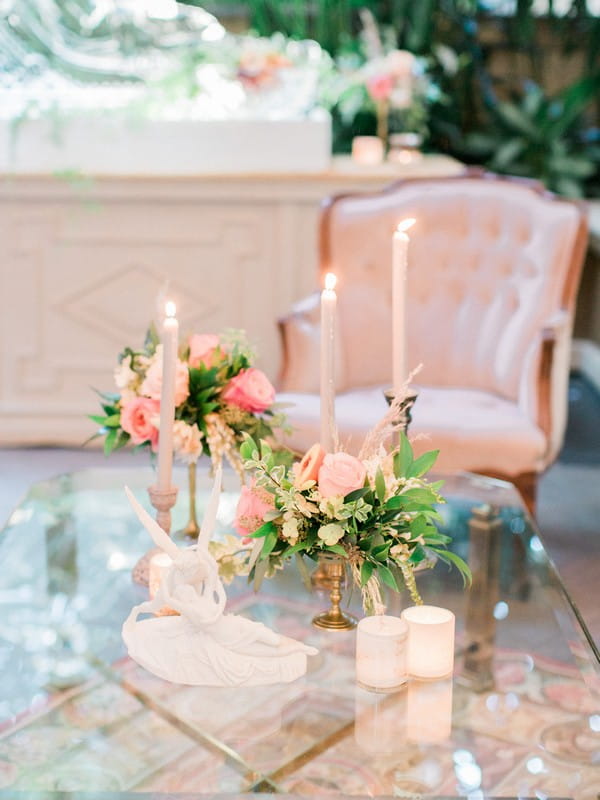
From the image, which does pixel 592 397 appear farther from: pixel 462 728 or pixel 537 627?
pixel 462 728

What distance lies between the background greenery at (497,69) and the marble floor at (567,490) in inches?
54.2

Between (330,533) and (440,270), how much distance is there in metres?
1.92

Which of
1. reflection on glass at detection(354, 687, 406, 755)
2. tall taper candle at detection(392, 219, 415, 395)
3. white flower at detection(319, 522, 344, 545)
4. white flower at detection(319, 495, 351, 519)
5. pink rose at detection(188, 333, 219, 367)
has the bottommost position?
reflection on glass at detection(354, 687, 406, 755)

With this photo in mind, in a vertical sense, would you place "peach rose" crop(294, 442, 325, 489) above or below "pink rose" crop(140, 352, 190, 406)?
below

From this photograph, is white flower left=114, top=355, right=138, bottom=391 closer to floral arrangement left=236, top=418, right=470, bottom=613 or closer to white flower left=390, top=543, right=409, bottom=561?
floral arrangement left=236, top=418, right=470, bottom=613

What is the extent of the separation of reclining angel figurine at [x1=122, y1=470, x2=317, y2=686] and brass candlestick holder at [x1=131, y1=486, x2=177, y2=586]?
0.19 metres

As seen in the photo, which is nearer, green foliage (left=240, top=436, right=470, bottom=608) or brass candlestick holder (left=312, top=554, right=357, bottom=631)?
green foliage (left=240, top=436, right=470, bottom=608)

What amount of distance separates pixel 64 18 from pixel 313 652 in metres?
3.24

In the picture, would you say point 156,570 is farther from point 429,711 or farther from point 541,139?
point 541,139

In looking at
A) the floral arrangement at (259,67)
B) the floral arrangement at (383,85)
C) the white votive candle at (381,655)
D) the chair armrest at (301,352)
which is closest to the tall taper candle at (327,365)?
the white votive candle at (381,655)

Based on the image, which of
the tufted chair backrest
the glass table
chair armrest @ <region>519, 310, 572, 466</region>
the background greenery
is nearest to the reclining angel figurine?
the glass table

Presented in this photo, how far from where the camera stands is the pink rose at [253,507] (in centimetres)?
173

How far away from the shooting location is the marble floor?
10.6ft

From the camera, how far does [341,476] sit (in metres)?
1.67
